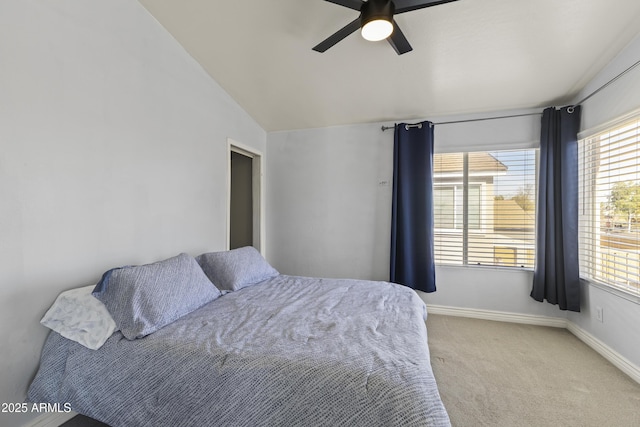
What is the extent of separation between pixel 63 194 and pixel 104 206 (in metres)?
0.25

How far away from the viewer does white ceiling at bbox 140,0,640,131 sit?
2.08 meters

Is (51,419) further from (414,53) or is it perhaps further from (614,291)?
(614,291)

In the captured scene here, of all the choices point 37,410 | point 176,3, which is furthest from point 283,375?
point 176,3

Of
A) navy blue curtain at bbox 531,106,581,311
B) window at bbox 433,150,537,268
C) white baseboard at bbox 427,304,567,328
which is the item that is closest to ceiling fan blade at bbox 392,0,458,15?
window at bbox 433,150,537,268

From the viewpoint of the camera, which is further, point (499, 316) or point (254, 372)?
point (499, 316)

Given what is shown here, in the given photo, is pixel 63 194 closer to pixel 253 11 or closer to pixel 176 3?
pixel 176 3

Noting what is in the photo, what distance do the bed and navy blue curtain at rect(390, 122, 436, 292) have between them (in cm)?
157

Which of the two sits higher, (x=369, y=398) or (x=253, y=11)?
(x=253, y=11)

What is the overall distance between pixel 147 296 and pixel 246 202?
273cm

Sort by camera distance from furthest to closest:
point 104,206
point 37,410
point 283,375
Result: point 104,206, point 37,410, point 283,375

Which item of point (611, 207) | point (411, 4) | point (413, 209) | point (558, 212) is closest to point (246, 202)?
point (413, 209)

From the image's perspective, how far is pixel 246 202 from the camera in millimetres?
4324

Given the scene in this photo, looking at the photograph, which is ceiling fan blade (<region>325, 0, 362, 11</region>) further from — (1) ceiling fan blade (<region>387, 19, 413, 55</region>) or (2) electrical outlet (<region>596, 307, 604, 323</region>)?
(2) electrical outlet (<region>596, 307, 604, 323</region>)

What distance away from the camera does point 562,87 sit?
9.09 feet
